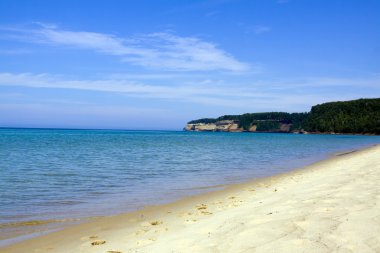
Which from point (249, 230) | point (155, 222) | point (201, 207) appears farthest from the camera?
point (201, 207)

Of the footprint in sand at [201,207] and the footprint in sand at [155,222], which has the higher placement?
the footprint in sand at [155,222]

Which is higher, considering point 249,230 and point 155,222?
point 249,230

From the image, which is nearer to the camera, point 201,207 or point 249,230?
point 249,230

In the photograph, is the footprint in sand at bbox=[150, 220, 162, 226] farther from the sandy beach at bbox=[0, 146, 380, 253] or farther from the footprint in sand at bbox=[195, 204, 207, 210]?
the footprint in sand at bbox=[195, 204, 207, 210]

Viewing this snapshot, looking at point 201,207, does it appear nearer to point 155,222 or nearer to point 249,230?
point 155,222

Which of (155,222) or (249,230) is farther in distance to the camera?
(155,222)

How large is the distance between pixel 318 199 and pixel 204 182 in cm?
830

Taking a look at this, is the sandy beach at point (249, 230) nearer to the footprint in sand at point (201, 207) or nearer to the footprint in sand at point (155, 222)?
the footprint in sand at point (155, 222)

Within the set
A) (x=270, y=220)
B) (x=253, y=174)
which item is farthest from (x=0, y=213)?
(x=253, y=174)

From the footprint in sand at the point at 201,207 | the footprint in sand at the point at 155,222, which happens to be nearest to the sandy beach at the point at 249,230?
the footprint in sand at the point at 155,222

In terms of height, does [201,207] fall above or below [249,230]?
below

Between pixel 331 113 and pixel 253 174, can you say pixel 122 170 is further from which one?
pixel 331 113

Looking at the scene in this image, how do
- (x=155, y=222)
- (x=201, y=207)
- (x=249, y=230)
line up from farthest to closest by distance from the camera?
(x=201, y=207)
(x=155, y=222)
(x=249, y=230)

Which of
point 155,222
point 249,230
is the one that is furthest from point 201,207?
point 249,230
